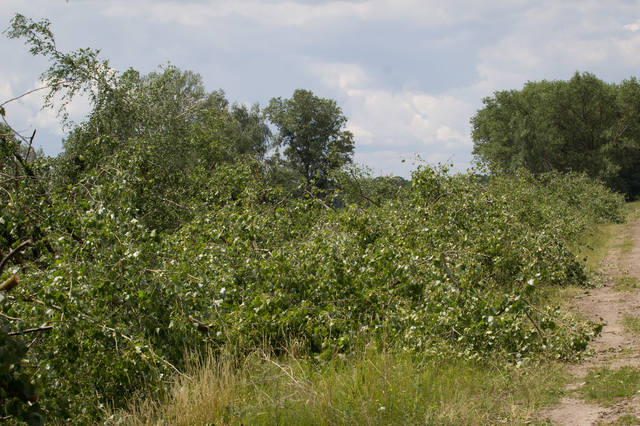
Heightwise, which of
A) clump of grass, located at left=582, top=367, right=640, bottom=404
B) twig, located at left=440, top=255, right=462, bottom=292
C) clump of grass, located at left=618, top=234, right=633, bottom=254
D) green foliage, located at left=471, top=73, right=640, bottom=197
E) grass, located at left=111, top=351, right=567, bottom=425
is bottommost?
clump of grass, located at left=618, top=234, right=633, bottom=254

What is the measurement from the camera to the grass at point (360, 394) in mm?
3770

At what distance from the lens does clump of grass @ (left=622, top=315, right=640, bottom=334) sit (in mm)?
6609

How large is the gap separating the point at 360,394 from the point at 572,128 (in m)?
39.7

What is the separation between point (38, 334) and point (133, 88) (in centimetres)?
910

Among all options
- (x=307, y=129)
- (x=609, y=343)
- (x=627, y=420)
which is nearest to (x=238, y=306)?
(x=627, y=420)

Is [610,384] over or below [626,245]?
over

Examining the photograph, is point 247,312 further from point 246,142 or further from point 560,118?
point 560,118

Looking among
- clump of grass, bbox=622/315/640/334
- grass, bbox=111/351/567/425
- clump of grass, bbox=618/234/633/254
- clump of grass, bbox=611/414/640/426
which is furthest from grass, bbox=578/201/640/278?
clump of grass, bbox=611/414/640/426

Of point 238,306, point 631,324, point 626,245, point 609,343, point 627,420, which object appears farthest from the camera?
point 626,245

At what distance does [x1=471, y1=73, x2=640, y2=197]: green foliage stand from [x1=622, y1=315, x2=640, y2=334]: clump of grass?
102ft

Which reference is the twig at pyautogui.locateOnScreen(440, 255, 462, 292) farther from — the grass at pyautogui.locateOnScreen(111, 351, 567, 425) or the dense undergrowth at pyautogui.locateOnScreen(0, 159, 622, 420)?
the grass at pyautogui.locateOnScreen(111, 351, 567, 425)

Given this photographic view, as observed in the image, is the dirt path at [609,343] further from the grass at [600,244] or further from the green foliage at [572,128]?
the green foliage at [572,128]

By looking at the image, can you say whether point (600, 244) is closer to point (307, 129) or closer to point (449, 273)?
point (449, 273)

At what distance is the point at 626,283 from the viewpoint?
9.59m
